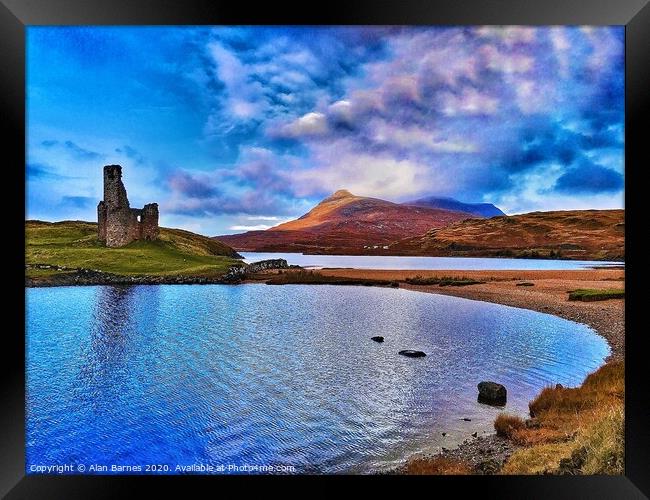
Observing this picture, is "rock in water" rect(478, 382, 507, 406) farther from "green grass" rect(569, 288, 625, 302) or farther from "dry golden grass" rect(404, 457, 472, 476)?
"green grass" rect(569, 288, 625, 302)

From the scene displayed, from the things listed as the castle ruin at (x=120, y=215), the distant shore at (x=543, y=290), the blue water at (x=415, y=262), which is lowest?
the distant shore at (x=543, y=290)

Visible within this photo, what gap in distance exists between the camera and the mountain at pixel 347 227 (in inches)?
220

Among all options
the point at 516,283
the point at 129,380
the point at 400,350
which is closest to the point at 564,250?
the point at 516,283

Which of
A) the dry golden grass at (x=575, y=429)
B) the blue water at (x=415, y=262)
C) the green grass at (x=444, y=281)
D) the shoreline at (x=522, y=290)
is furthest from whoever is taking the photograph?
the green grass at (x=444, y=281)

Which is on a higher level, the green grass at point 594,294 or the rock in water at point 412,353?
the green grass at point 594,294

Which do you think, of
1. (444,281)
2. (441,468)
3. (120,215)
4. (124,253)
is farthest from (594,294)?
(124,253)

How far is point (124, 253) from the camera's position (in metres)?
6.71

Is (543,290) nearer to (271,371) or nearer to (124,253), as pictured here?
(271,371)

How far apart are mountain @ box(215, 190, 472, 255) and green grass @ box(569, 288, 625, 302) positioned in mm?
2129

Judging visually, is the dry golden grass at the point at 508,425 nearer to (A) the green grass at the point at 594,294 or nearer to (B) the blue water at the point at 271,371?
(B) the blue water at the point at 271,371

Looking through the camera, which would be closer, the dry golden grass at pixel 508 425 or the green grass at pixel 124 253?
the dry golden grass at pixel 508 425

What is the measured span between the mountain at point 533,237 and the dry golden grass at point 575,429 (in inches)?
68.2
